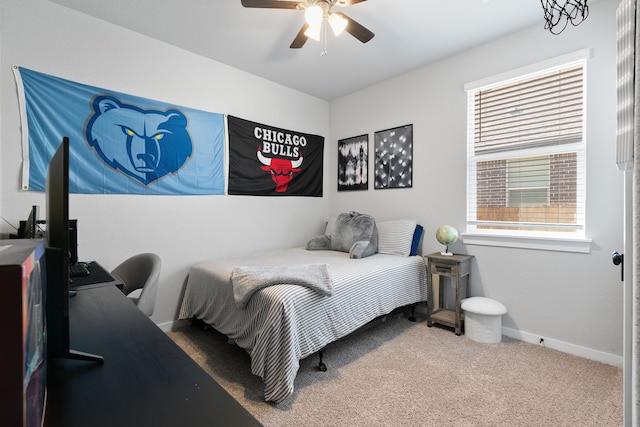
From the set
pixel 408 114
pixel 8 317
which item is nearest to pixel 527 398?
pixel 8 317

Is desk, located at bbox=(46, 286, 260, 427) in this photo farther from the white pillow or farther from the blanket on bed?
the white pillow

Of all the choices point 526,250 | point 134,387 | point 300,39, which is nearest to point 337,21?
point 300,39

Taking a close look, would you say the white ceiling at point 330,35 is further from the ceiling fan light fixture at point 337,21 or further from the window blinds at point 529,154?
the window blinds at point 529,154

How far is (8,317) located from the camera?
35cm

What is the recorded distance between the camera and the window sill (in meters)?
2.36

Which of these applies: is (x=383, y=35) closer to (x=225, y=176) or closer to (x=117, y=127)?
(x=225, y=176)

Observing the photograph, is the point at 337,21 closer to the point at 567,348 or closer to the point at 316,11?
the point at 316,11

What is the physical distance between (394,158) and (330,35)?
1.53 meters

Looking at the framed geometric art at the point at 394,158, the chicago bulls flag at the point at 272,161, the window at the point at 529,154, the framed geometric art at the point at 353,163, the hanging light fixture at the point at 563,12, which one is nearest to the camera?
the hanging light fixture at the point at 563,12

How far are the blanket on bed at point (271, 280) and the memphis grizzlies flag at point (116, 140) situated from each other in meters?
1.28

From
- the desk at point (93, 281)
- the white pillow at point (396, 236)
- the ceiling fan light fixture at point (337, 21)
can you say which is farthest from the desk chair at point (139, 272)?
the white pillow at point (396, 236)

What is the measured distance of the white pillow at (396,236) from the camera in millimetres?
3215

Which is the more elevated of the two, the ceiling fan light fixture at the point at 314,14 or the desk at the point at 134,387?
the ceiling fan light fixture at the point at 314,14

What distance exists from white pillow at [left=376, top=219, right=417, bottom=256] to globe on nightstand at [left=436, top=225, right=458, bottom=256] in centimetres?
32
